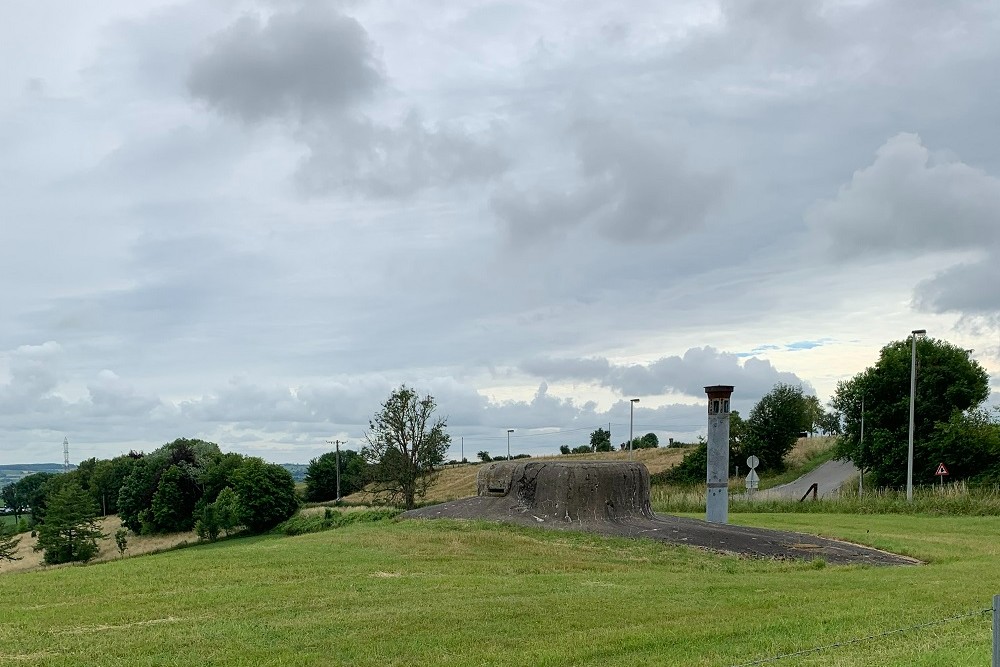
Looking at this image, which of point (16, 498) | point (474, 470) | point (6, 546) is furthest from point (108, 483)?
point (16, 498)

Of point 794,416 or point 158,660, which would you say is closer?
point 158,660

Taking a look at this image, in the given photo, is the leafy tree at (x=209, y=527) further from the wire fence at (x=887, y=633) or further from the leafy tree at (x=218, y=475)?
the wire fence at (x=887, y=633)

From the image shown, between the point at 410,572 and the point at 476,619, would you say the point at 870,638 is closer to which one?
the point at 476,619

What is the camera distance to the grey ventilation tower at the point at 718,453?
24359 millimetres

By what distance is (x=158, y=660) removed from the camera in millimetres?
8859

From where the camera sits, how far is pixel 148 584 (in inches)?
530

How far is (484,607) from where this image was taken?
11133mm

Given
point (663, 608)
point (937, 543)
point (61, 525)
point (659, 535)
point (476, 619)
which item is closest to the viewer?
point (476, 619)

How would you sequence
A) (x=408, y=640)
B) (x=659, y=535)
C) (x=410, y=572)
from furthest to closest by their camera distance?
(x=659, y=535) < (x=410, y=572) < (x=408, y=640)

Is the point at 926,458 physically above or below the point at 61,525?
above

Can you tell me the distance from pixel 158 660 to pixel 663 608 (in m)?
5.82

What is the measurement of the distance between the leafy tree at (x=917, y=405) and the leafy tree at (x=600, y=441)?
1986 inches

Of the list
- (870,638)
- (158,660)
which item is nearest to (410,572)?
(158,660)

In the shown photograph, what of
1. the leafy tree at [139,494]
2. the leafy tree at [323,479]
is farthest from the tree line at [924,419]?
the leafy tree at [139,494]
